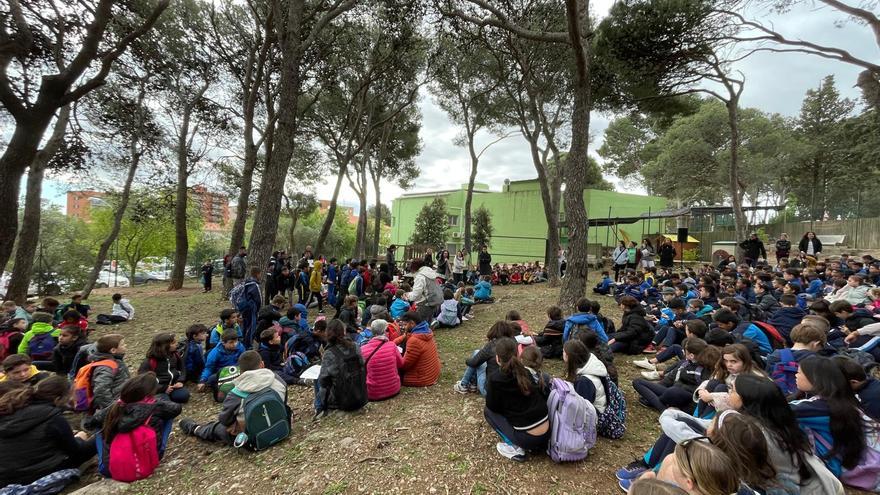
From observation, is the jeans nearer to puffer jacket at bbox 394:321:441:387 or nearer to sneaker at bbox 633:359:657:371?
puffer jacket at bbox 394:321:441:387

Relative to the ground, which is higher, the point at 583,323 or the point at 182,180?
the point at 182,180

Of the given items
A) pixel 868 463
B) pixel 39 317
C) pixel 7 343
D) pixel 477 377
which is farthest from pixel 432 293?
pixel 7 343

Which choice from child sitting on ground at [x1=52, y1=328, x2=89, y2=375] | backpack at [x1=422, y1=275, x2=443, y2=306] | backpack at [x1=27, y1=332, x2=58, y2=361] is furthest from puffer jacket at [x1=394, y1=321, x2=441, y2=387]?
backpack at [x1=27, y1=332, x2=58, y2=361]

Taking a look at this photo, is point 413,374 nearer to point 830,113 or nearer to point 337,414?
point 337,414

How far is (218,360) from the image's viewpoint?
15.2 feet

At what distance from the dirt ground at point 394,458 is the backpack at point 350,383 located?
0.45 ft

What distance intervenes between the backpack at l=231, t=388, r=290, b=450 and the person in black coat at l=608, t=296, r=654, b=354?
187 inches

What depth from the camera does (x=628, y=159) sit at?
108ft

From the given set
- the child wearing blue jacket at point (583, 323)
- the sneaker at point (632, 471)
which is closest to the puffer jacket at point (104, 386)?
the sneaker at point (632, 471)

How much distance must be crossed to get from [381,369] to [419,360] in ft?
1.89

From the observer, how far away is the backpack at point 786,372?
3.33 m

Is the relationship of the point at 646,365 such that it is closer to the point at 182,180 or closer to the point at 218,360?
the point at 218,360

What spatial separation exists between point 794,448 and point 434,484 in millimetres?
2225

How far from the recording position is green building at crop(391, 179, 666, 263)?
26125mm
